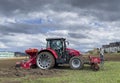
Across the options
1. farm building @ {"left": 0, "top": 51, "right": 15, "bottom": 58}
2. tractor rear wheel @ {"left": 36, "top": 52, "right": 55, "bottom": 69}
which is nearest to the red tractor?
tractor rear wheel @ {"left": 36, "top": 52, "right": 55, "bottom": 69}

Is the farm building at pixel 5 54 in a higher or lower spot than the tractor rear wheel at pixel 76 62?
higher

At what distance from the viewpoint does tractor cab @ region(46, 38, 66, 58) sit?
23859 mm

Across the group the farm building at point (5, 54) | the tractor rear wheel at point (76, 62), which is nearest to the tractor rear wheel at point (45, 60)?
the tractor rear wheel at point (76, 62)

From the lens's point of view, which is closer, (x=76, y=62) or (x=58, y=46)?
(x=76, y=62)

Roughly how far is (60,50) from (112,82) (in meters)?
10.2

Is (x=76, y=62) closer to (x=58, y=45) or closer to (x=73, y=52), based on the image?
(x=73, y=52)

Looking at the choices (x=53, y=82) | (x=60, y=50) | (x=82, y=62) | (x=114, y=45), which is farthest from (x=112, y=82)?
(x=114, y=45)

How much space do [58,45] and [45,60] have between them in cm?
150

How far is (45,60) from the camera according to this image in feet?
78.3

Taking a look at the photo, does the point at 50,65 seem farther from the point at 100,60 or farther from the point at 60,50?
the point at 100,60

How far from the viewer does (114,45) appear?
92.7m

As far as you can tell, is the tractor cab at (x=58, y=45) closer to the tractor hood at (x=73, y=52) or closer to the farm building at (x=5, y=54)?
the tractor hood at (x=73, y=52)

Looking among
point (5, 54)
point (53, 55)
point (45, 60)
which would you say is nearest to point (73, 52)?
point (53, 55)

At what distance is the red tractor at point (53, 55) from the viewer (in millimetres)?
23422
